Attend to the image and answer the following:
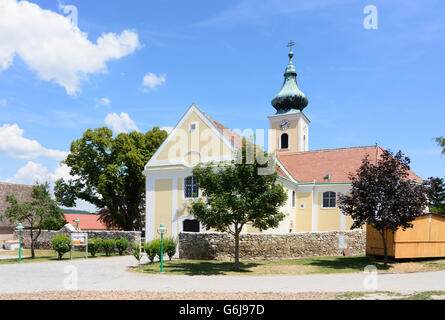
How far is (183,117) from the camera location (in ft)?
98.3

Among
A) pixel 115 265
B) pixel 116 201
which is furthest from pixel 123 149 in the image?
pixel 115 265

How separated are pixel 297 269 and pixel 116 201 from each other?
88.3 feet

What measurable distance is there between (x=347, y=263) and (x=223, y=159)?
11.8 meters

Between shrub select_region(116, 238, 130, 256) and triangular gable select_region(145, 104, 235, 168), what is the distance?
691 centimetres

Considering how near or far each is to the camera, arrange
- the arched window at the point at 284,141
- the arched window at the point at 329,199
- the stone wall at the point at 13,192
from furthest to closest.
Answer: the arched window at the point at 284,141
the stone wall at the point at 13,192
the arched window at the point at 329,199

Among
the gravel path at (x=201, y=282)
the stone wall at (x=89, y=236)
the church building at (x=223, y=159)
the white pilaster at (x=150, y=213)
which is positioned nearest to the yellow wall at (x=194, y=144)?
the church building at (x=223, y=159)

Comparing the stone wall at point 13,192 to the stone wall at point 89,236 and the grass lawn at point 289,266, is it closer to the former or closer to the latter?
the stone wall at point 89,236

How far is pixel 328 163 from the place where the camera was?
120 feet

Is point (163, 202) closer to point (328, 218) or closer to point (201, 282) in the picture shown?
point (328, 218)

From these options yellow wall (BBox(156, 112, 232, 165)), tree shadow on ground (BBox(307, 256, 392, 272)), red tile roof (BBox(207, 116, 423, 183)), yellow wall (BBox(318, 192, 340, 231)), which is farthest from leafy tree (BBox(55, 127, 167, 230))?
tree shadow on ground (BBox(307, 256, 392, 272))

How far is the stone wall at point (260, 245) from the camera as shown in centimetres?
2177

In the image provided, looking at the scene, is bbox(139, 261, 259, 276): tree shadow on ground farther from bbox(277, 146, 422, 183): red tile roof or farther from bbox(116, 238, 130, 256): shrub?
bbox(277, 146, 422, 183): red tile roof

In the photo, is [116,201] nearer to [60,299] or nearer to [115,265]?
[115,265]

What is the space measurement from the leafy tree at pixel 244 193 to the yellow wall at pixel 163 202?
11452 millimetres
